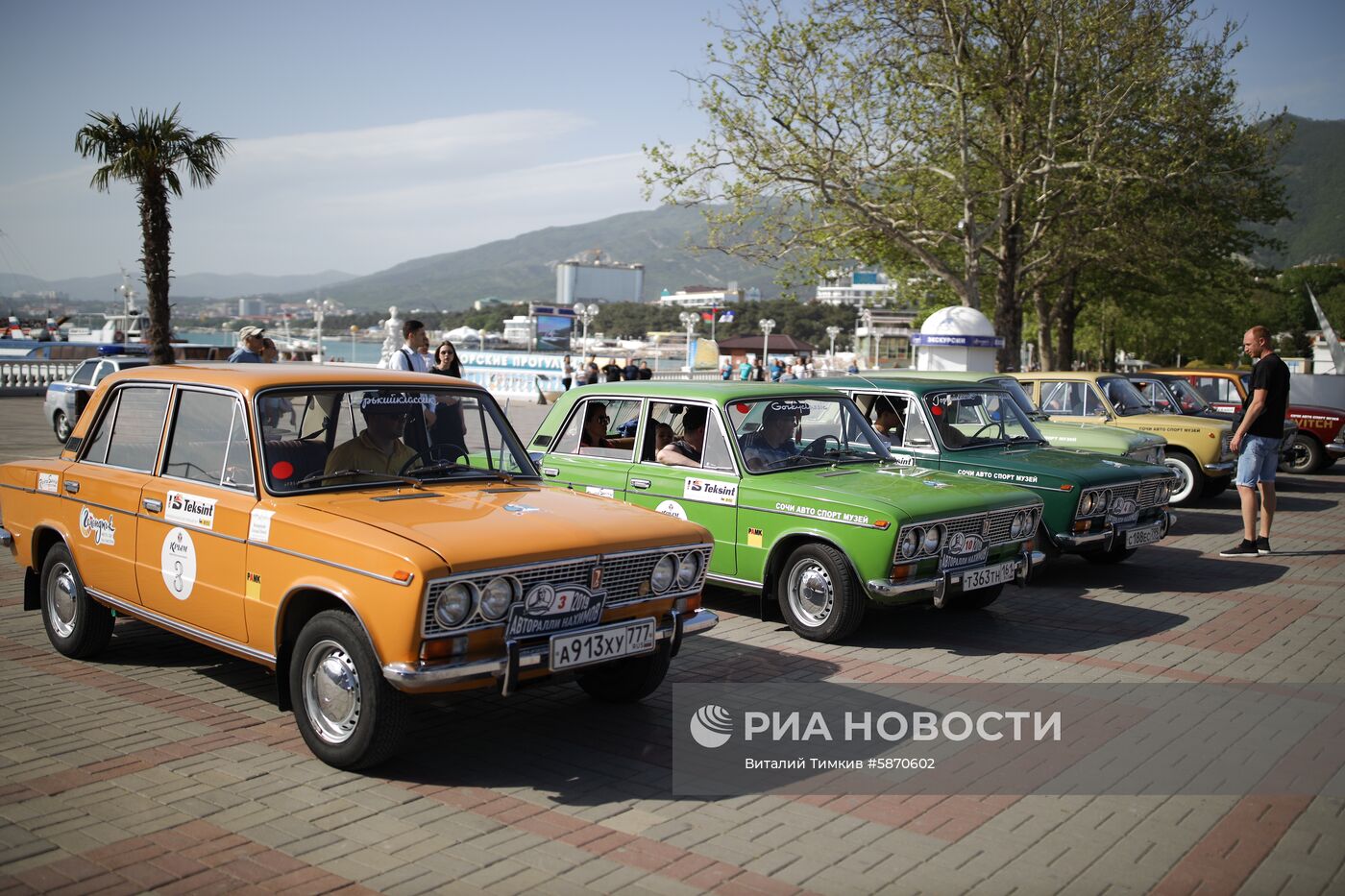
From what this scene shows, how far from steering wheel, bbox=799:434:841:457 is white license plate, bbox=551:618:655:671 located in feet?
11.7

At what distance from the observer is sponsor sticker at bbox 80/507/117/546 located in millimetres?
6211

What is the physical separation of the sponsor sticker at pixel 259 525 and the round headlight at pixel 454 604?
1.15m

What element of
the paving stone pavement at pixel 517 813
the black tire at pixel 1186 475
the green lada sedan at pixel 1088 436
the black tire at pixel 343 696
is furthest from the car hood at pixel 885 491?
the black tire at pixel 1186 475

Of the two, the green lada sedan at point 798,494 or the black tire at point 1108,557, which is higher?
the green lada sedan at point 798,494

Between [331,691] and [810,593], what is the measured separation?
12.3 ft

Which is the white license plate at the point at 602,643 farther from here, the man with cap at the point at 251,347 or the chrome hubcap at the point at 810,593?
the man with cap at the point at 251,347

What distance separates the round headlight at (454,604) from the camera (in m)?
4.57

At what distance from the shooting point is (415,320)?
11203 mm

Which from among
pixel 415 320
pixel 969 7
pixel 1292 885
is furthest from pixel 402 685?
pixel 969 7

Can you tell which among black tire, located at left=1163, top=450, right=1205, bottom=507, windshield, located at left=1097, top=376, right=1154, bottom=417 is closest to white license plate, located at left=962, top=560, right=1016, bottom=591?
windshield, located at left=1097, top=376, right=1154, bottom=417

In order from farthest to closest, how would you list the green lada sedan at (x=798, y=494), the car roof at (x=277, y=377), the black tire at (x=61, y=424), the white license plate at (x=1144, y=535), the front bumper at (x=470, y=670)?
the black tire at (x=61, y=424)
the white license plate at (x=1144, y=535)
the green lada sedan at (x=798, y=494)
the car roof at (x=277, y=377)
the front bumper at (x=470, y=670)

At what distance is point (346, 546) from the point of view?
4.77 metres

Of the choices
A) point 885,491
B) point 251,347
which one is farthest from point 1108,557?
point 251,347

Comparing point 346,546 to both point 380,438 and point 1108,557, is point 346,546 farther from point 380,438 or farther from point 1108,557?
point 1108,557
